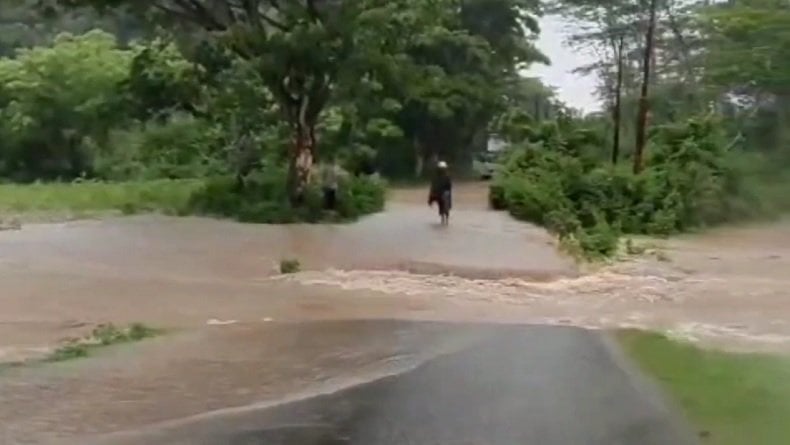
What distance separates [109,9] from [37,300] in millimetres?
15904

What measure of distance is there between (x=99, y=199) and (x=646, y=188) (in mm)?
15025

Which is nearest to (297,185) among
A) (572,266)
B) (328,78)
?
(328,78)

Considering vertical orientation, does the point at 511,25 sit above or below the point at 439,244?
above

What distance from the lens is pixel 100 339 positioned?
13234 millimetres

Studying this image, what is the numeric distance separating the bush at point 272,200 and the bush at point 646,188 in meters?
4.40

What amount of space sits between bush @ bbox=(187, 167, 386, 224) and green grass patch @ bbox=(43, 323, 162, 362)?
51.4 ft

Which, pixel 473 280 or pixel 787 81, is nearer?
pixel 473 280

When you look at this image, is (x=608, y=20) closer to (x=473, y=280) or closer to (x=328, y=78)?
(x=328, y=78)

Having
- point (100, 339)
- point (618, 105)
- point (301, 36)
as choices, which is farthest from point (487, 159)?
point (100, 339)

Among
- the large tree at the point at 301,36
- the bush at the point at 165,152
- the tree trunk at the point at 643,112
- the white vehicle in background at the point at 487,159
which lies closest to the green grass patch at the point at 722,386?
the large tree at the point at 301,36

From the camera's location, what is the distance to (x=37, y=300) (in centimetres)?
1658

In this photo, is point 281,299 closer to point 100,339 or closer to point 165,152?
point 100,339

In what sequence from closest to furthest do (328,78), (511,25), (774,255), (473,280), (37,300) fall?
(37,300) → (473,280) → (774,255) → (328,78) → (511,25)

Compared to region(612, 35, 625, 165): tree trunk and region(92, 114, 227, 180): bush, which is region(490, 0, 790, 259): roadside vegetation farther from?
region(92, 114, 227, 180): bush
